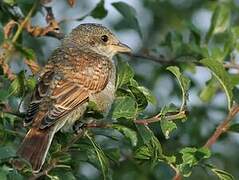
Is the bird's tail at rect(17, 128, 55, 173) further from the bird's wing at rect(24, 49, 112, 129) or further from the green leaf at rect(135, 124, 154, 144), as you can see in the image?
the green leaf at rect(135, 124, 154, 144)

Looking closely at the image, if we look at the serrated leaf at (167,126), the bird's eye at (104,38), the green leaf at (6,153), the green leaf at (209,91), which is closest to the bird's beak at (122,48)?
the bird's eye at (104,38)

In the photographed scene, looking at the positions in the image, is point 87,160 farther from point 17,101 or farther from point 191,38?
point 191,38

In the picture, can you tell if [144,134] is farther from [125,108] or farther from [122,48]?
[122,48]

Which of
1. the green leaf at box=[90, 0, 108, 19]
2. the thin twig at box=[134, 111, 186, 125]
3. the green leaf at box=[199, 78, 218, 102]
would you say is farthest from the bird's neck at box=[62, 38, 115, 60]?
the thin twig at box=[134, 111, 186, 125]

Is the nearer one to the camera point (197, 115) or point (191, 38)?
point (191, 38)

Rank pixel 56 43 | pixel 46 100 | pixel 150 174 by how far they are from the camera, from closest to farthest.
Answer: pixel 46 100
pixel 150 174
pixel 56 43

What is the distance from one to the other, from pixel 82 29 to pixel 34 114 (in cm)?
155

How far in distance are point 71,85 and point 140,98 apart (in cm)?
87

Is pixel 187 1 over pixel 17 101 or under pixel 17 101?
under

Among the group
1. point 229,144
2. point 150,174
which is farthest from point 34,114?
point 229,144

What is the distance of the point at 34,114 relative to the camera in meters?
4.32

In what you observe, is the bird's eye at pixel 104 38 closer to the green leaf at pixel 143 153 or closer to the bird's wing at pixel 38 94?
the bird's wing at pixel 38 94

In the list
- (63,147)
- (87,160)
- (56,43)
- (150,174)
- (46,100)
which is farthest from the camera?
(56,43)

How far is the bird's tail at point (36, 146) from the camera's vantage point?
12.8ft
